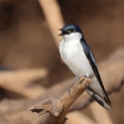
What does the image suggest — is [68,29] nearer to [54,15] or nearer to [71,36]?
[71,36]

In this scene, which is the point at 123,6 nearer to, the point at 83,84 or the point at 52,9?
the point at 52,9

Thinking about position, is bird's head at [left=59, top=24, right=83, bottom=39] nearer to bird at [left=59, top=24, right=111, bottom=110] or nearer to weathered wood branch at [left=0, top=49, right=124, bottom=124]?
bird at [left=59, top=24, right=111, bottom=110]

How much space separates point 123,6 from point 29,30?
2.15 ft

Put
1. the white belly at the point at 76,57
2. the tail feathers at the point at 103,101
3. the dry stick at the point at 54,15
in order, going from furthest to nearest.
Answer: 1. the dry stick at the point at 54,15
2. the tail feathers at the point at 103,101
3. the white belly at the point at 76,57

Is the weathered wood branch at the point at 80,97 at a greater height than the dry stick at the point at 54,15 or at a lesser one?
lesser

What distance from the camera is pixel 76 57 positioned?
3.99 ft

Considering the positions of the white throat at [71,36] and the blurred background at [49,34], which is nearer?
the white throat at [71,36]

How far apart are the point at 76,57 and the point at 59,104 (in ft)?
0.61

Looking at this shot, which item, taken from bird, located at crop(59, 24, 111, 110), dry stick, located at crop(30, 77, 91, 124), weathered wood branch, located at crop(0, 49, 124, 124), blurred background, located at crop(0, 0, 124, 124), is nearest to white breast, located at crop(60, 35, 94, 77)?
bird, located at crop(59, 24, 111, 110)

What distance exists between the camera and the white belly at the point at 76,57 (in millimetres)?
1209

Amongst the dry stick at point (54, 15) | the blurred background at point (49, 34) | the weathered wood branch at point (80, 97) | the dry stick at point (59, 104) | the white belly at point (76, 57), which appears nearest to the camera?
the dry stick at point (59, 104)

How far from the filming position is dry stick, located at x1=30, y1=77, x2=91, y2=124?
1.08m

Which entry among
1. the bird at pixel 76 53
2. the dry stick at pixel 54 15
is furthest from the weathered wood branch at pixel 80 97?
the bird at pixel 76 53

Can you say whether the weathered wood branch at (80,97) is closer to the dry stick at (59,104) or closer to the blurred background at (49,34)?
the dry stick at (59,104)
